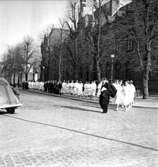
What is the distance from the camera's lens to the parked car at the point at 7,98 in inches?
560

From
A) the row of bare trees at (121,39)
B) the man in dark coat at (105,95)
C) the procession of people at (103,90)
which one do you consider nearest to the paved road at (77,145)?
the man in dark coat at (105,95)

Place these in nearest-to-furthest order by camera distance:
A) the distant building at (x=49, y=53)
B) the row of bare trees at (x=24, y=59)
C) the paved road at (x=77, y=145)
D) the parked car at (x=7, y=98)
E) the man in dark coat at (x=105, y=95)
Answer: the paved road at (x=77, y=145)
the parked car at (x=7, y=98)
the man in dark coat at (x=105, y=95)
the distant building at (x=49, y=53)
the row of bare trees at (x=24, y=59)

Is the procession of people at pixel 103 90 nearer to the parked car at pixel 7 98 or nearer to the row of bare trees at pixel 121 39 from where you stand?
the row of bare trees at pixel 121 39

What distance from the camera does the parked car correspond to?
14.2 metres

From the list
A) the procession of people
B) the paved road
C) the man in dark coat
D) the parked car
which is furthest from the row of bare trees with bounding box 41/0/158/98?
the paved road

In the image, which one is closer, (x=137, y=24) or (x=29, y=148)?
(x=29, y=148)

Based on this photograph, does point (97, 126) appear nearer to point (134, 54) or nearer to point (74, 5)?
point (134, 54)

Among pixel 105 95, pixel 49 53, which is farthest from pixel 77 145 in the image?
pixel 49 53

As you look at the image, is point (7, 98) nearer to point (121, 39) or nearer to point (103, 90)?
point (103, 90)

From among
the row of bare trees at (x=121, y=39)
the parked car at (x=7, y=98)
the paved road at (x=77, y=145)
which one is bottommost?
the paved road at (x=77, y=145)

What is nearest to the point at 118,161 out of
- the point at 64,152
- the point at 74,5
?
the point at 64,152

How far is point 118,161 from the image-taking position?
20.1ft

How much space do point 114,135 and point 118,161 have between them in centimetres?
306

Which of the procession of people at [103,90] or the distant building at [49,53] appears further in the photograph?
the distant building at [49,53]
